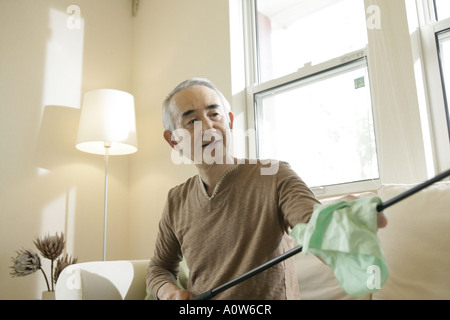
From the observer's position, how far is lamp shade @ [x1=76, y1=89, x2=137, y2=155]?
237 centimetres

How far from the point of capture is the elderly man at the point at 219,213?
1008 mm

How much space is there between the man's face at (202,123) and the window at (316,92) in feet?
2.84

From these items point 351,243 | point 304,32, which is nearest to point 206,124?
point 351,243

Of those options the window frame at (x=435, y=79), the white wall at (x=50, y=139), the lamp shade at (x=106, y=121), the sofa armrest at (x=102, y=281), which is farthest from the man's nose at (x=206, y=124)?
the white wall at (x=50, y=139)

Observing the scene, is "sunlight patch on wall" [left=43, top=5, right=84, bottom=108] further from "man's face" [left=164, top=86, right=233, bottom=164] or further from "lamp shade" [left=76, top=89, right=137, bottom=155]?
"man's face" [left=164, top=86, right=233, bottom=164]

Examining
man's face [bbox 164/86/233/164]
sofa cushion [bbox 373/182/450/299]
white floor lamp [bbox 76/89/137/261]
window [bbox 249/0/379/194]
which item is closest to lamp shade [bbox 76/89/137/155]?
white floor lamp [bbox 76/89/137/261]

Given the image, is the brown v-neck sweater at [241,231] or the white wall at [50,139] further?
the white wall at [50,139]

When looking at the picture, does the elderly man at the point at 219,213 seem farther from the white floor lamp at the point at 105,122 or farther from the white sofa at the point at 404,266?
the white floor lamp at the point at 105,122

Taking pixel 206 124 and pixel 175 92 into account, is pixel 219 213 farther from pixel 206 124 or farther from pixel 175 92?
pixel 175 92

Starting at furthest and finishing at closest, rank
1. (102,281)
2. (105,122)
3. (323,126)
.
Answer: (105,122), (323,126), (102,281)

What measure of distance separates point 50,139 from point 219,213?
6.00 ft

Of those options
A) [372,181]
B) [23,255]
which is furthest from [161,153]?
[372,181]

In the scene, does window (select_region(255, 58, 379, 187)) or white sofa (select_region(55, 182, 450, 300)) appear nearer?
white sofa (select_region(55, 182, 450, 300))

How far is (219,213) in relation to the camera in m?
1.12
